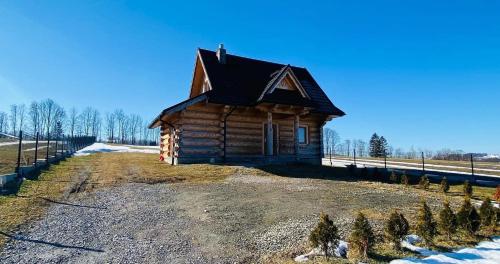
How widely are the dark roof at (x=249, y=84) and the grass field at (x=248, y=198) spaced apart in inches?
204

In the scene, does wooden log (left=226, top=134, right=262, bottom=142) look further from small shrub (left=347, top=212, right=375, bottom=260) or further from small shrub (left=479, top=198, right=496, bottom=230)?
small shrub (left=347, top=212, right=375, bottom=260)

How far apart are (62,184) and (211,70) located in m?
11.6

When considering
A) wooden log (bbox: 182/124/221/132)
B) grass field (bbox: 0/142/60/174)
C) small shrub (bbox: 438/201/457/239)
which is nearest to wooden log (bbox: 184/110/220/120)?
wooden log (bbox: 182/124/221/132)

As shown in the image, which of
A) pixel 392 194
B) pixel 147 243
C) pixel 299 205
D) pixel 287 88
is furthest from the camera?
pixel 287 88

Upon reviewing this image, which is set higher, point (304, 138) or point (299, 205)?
point (304, 138)

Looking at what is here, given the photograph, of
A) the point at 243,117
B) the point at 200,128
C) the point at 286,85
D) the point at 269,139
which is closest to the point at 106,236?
the point at 200,128

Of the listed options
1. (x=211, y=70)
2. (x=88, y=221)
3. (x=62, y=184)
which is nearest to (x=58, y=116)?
(x=211, y=70)

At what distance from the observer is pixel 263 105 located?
1803 centimetres

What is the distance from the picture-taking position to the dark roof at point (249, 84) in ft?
59.5

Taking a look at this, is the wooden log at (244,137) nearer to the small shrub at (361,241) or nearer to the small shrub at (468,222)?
the small shrub at (468,222)

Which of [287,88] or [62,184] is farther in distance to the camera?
[287,88]

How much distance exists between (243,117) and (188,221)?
12.7 m

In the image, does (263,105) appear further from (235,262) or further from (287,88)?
(235,262)

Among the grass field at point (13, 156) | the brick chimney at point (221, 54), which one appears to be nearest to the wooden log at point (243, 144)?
the brick chimney at point (221, 54)
